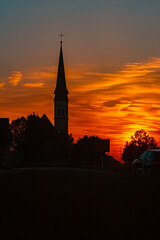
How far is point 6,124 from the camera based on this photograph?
7400 cm

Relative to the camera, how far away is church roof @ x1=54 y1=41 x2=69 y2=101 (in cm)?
16338

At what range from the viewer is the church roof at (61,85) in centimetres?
16338

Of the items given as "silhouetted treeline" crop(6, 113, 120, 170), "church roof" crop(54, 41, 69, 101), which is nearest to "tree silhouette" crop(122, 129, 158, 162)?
"silhouetted treeline" crop(6, 113, 120, 170)

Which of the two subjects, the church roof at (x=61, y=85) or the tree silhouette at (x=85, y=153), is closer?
the tree silhouette at (x=85, y=153)

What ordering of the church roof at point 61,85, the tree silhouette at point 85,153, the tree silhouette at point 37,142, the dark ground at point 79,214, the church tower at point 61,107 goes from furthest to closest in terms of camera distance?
the church tower at point 61,107 → the church roof at point 61,85 → the tree silhouette at point 85,153 → the tree silhouette at point 37,142 → the dark ground at point 79,214

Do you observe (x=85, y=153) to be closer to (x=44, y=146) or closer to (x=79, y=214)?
(x=44, y=146)

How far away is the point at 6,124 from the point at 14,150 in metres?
46.9

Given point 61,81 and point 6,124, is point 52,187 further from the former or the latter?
point 61,81

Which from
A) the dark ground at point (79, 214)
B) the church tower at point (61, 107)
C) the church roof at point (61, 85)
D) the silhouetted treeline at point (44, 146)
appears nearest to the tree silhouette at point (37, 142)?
the silhouetted treeline at point (44, 146)

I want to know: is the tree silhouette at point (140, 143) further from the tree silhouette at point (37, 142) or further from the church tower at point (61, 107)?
the church tower at point (61, 107)

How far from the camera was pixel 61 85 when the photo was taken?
170 m

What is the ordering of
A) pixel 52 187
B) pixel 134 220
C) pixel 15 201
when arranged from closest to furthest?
pixel 134 220, pixel 15 201, pixel 52 187

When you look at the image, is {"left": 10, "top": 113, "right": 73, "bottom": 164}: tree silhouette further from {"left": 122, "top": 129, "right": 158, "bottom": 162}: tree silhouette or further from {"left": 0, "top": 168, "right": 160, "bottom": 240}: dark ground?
{"left": 0, "top": 168, "right": 160, "bottom": 240}: dark ground

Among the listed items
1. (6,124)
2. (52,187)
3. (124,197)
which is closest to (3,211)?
(124,197)
